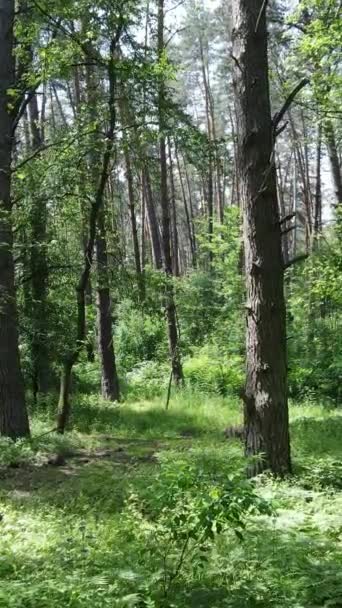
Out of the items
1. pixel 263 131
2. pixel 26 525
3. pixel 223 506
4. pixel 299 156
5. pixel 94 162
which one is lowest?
pixel 26 525

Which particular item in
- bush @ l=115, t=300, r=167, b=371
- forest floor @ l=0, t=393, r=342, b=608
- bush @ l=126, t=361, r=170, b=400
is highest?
bush @ l=115, t=300, r=167, b=371

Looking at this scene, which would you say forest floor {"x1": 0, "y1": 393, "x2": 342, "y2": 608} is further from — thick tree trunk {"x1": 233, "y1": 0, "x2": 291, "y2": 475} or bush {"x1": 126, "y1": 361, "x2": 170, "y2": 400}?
bush {"x1": 126, "y1": 361, "x2": 170, "y2": 400}

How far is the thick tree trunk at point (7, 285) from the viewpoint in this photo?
9.31 metres

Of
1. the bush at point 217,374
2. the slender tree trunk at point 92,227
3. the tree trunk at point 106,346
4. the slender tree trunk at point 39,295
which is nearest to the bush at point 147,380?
the tree trunk at point 106,346

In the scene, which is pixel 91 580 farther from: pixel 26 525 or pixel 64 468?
pixel 64 468

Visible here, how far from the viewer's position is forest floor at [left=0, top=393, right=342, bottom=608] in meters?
3.54

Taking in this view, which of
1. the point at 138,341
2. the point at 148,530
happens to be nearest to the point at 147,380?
the point at 138,341

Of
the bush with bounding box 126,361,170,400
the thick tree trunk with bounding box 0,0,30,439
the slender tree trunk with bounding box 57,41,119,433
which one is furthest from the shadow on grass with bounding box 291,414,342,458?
the bush with bounding box 126,361,170,400

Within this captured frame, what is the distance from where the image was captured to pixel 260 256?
6.23 meters

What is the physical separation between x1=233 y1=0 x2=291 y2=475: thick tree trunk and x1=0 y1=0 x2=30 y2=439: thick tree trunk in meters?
4.36

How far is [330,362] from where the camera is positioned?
48.8 feet

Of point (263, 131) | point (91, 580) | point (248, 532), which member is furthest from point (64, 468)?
point (263, 131)

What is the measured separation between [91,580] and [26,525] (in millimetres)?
2261

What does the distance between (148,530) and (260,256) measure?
9.81ft
